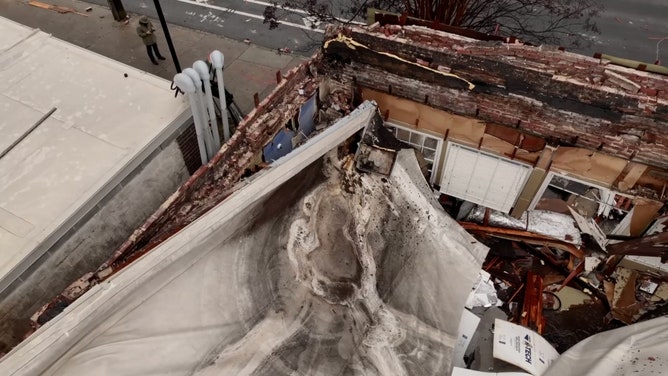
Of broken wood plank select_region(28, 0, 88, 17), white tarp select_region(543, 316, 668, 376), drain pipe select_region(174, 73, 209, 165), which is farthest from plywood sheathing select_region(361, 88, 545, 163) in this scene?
broken wood plank select_region(28, 0, 88, 17)

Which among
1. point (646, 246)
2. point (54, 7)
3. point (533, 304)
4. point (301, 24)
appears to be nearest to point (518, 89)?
point (646, 246)

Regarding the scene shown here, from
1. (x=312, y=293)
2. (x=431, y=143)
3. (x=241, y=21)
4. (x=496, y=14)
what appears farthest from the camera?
(x=241, y=21)

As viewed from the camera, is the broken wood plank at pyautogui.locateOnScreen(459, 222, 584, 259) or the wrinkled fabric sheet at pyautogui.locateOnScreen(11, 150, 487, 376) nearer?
the wrinkled fabric sheet at pyautogui.locateOnScreen(11, 150, 487, 376)

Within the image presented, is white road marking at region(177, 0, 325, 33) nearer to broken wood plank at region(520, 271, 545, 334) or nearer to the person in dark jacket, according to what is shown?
the person in dark jacket

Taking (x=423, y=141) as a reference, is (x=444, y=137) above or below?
above

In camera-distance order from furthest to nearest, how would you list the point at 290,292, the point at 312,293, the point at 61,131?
the point at 61,131 → the point at 312,293 → the point at 290,292

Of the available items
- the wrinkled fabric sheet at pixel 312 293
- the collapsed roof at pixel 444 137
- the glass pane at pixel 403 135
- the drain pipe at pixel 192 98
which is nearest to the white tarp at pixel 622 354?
the collapsed roof at pixel 444 137

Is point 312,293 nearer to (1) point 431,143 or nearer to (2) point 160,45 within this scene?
(1) point 431,143
